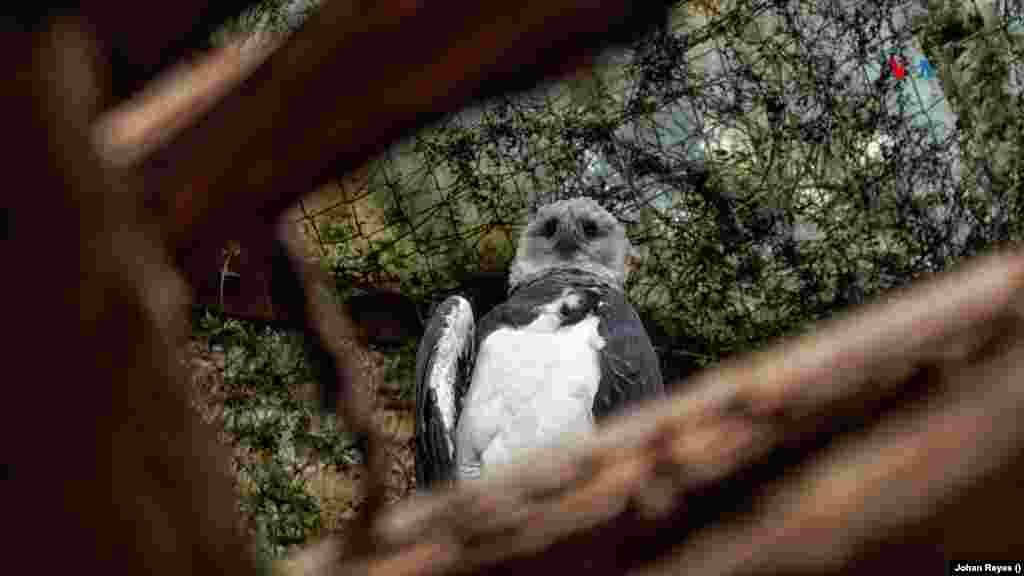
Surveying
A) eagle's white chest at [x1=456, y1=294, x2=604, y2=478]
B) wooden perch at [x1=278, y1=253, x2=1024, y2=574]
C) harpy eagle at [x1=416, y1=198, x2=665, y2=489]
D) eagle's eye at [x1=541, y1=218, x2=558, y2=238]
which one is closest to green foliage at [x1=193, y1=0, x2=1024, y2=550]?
eagle's eye at [x1=541, y1=218, x2=558, y2=238]

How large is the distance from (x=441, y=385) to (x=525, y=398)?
0.50 feet

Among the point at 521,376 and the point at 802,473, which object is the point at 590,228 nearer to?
the point at 521,376

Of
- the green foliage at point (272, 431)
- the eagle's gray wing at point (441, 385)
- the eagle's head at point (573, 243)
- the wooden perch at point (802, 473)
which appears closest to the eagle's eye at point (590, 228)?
the eagle's head at point (573, 243)

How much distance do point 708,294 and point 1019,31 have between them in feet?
2.58

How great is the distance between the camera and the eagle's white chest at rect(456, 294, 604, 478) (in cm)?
221

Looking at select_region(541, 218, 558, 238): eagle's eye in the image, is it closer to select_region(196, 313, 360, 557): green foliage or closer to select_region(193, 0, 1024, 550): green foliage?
select_region(193, 0, 1024, 550): green foliage

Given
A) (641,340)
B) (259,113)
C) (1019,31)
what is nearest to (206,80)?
(259,113)

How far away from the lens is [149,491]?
46cm

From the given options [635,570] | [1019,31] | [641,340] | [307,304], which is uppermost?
[1019,31]

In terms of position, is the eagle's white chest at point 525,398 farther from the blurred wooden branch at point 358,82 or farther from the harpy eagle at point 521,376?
the blurred wooden branch at point 358,82

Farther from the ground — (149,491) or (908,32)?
(908,32)

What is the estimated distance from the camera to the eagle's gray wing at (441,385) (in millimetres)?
2258

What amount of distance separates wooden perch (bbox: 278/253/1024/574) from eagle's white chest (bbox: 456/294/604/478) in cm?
162

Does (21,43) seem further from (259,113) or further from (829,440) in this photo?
(829,440)
